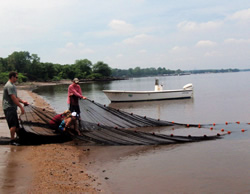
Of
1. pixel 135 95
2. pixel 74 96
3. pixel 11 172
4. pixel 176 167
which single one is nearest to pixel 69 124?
pixel 74 96

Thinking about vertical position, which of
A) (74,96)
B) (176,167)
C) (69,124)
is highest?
(74,96)

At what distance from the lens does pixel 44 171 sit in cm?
479

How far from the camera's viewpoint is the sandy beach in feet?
13.5

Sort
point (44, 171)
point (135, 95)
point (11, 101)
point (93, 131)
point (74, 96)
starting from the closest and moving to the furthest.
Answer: point (44, 171) < point (11, 101) < point (93, 131) < point (74, 96) < point (135, 95)

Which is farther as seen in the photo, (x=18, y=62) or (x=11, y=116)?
(x=18, y=62)

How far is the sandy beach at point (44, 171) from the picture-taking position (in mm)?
4129

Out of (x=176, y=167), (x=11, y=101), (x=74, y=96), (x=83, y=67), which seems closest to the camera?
(x=176, y=167)

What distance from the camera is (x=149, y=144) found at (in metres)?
7.43

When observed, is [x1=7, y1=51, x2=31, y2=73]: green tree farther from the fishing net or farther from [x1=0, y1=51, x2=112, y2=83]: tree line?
the fishing net

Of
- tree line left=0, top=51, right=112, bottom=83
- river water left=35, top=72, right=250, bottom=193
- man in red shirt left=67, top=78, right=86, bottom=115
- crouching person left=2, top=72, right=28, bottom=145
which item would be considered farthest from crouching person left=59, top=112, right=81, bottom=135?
tree line left=0, top=51, right=112, bottom=83

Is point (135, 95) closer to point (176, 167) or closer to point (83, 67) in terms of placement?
point (176, 167)

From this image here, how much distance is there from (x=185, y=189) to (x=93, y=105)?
462 centimetres

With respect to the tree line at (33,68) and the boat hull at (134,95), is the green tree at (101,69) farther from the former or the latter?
the boat hull at (134,95)

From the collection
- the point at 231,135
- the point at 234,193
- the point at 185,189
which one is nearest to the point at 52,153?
the point at 185,189
